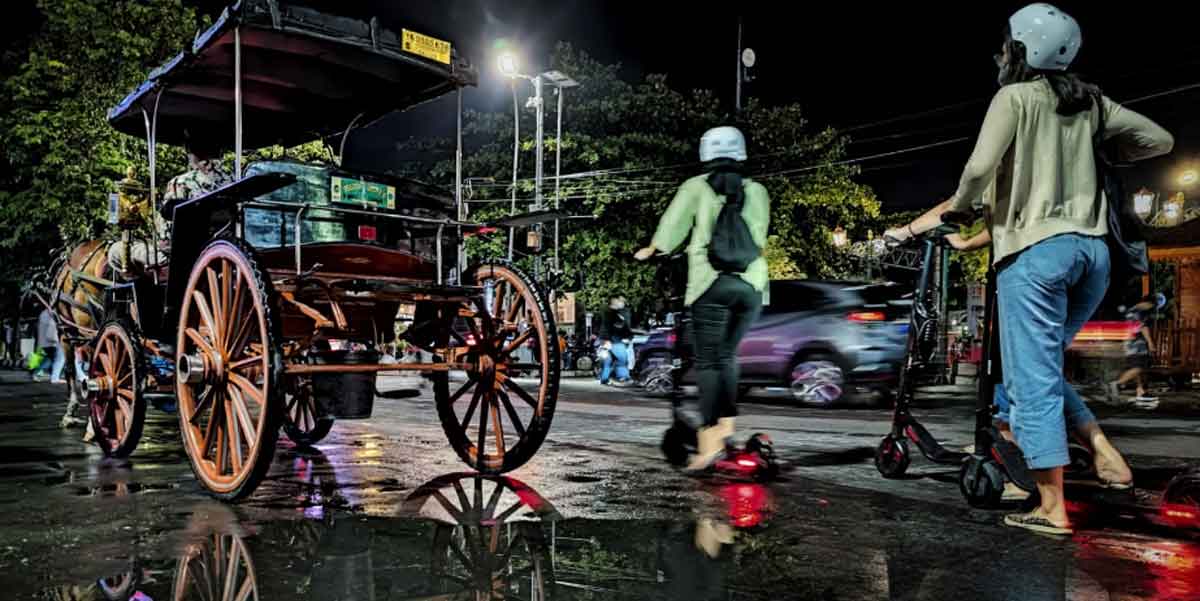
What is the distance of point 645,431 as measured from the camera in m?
8.34

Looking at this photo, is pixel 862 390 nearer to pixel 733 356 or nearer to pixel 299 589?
pixel 733 356

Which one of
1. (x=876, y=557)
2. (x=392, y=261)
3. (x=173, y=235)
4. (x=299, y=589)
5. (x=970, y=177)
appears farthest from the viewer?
(x=392, y=261)

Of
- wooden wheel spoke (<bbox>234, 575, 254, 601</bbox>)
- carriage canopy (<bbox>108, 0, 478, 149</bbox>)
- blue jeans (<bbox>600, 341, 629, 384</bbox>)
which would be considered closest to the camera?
wooden wheel spoke (<bbox>234, 575, 254, 601</bbox>)

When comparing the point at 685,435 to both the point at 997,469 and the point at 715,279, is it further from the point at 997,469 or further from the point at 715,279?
the point at 997,469

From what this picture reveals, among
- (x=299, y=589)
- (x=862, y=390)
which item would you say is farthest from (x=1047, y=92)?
(x=862, y=390)

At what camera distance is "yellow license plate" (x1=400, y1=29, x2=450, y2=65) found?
600cm

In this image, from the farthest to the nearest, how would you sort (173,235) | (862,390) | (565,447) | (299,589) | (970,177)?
(862,390) < (565,447) < (173,235) < (970,177) < (299,589)

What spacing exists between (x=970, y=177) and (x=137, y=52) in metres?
22.0

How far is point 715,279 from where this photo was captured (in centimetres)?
539

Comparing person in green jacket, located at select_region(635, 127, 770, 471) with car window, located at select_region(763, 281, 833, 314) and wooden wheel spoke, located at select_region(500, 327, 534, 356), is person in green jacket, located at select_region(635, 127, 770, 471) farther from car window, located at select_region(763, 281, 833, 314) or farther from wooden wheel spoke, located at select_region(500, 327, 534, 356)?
car window, located at select_region(763, 281, 833, 314)

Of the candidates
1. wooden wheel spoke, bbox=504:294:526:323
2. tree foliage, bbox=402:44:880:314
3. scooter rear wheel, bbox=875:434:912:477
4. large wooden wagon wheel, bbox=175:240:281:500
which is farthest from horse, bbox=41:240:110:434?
tree foliage, bbox=402:44:880:314

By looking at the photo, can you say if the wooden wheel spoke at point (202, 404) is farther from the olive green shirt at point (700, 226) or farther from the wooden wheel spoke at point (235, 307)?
the olive green shirt at point (700, 226)

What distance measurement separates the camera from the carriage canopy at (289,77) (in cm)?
550

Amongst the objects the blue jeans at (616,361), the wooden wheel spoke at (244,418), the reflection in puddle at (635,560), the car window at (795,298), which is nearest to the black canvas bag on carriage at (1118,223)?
the reflection in puddle at (635,560)
